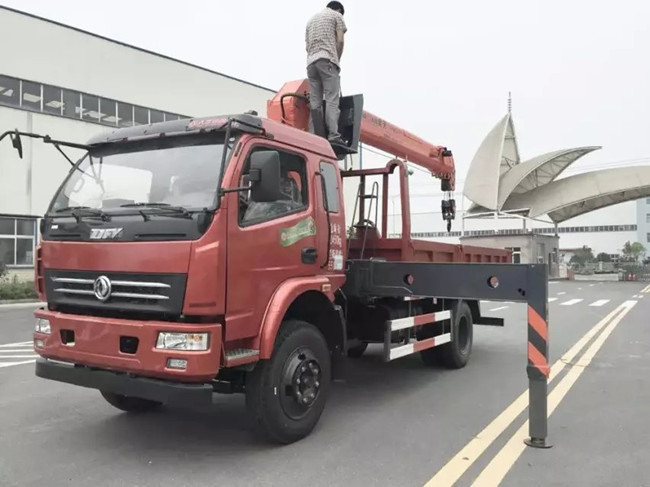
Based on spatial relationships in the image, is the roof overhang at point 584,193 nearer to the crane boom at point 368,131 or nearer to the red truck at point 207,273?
the crane boom at point 368,131

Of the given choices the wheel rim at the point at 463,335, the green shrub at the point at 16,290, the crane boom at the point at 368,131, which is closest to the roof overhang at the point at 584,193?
the green shrub at the point at 16,290

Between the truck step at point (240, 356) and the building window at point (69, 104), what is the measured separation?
17307 mm

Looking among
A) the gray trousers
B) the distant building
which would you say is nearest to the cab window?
the gray trousers

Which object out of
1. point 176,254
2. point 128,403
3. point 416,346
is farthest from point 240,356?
point 416,346

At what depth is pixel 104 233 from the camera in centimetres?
429

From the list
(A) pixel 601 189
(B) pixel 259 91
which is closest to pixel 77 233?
(B) pixel 259 91

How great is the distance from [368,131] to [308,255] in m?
2.86

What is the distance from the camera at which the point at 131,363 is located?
13.3ft

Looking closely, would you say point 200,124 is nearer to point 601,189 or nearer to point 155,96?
point 155,96

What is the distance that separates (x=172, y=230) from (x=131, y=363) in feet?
3.28

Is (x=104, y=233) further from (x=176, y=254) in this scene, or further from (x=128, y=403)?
(x=128, y=403)

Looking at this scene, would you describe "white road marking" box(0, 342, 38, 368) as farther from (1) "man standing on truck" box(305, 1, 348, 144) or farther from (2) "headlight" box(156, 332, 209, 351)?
(1) "man standing on truck" box(305, 1, 348, 144)

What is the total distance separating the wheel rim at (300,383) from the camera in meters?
4.61

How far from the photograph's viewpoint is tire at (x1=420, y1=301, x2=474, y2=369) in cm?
778
